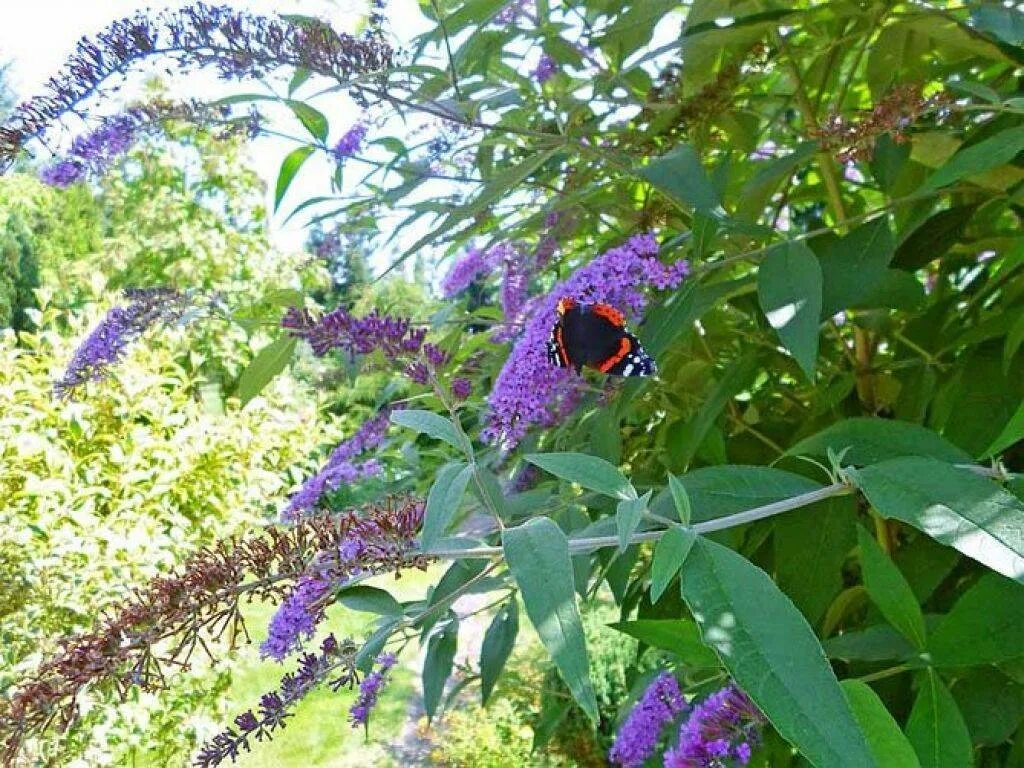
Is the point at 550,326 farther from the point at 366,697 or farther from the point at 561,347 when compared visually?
the point at 366,697

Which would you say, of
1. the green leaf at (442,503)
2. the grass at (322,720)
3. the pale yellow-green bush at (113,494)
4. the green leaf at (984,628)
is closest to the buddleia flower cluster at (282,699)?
the green leaf at (442,503)

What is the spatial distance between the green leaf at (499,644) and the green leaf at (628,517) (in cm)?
74

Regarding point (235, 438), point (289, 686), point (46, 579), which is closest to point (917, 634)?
point (289, 686)

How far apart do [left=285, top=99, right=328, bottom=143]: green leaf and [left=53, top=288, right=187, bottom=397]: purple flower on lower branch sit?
310mm

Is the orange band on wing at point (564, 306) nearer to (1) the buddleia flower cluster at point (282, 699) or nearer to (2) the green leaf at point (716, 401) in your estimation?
(2) the green leaf at point (716, 401)

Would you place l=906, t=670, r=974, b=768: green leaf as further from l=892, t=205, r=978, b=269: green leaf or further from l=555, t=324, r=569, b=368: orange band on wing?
l=892, t=205, r=978, b=269: green leaf

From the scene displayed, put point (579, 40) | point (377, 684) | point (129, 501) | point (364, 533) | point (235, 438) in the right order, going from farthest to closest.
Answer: point (235, 438)
point (129, 501)
point (579, 40)
point (377, 684)
point (364, 533)

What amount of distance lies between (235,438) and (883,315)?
3.05m

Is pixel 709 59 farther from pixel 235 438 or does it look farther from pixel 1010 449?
pixel 235 438

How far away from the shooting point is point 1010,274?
1.14 m

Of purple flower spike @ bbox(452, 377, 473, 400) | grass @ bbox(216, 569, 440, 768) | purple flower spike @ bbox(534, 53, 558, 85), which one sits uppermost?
purple flower spike @ bbox(534, 53, 558, 85)

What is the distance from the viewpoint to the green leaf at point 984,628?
0.73 m

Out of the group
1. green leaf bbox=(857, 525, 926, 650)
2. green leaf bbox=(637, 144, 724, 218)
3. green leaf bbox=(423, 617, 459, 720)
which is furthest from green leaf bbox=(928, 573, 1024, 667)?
green leaf bbox=(423, 617, 459, 720)

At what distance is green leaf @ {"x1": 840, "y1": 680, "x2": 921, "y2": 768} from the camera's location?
2.00 ft
